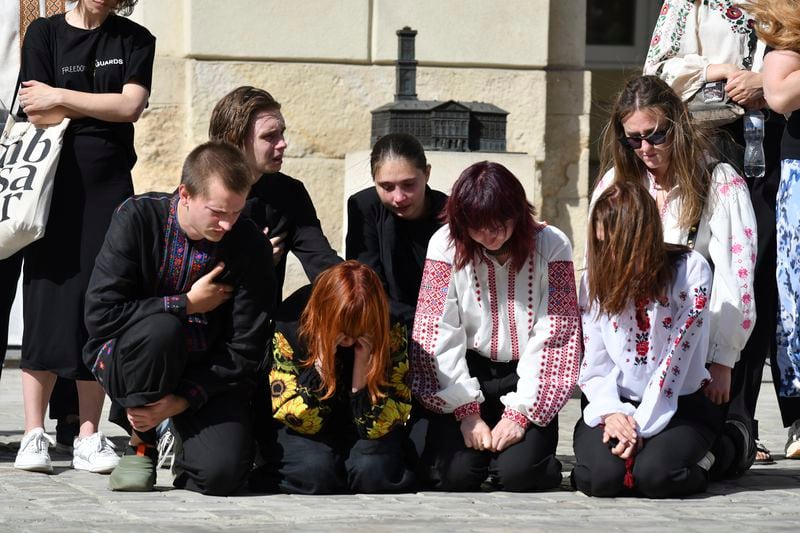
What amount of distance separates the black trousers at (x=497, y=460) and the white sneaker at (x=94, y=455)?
101 cm

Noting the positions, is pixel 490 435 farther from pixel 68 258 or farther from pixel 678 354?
pixel 68 258

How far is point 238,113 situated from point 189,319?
2.65 ft

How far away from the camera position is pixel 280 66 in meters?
7.49

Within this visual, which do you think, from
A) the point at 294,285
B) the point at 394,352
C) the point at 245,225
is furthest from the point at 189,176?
the point at 294,285

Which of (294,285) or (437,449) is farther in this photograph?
(294,285)

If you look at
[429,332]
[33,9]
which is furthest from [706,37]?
[33,9]

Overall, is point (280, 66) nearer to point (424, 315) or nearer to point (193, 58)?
point (193, 58)

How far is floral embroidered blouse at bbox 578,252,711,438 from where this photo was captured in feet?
15.0

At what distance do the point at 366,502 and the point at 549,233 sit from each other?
1013 mm

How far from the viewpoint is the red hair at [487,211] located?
14.9 feet

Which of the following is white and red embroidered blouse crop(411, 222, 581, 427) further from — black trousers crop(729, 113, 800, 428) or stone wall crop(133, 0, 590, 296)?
stone wall crop(133, 0, 590, 296)

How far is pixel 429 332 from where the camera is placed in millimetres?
4707

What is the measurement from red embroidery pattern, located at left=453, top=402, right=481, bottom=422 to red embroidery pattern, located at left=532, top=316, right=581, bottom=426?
0.16m

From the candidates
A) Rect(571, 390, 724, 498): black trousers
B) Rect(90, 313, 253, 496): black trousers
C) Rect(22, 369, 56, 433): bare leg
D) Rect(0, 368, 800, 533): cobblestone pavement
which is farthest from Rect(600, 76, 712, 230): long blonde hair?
Rect(22, 369, 56, 433): bare leg
